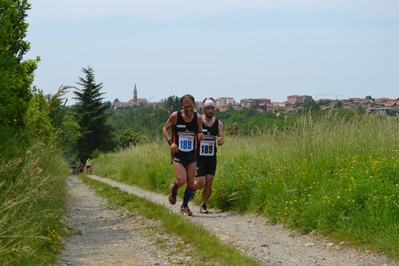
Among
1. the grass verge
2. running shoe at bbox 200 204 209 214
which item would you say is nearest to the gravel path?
the grass verge

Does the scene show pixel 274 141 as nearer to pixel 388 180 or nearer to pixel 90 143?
pixel 388 180

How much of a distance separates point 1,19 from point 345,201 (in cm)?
556

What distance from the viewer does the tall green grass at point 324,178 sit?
7.20 m

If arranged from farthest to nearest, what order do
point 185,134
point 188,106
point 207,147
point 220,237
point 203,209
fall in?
point 203,209 → point 207,147 → point 185,134 → point 188,106 → point 220,237

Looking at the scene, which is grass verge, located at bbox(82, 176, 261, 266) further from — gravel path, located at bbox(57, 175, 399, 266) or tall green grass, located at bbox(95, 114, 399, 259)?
tall green grass, located at bbox(95, 114, 399, 259)

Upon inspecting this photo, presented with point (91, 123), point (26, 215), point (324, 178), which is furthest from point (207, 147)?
point (91, 123)

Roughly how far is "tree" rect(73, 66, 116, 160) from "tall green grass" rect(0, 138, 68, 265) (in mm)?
67940

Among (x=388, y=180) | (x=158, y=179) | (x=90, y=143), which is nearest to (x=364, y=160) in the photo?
(x=388, y=180)

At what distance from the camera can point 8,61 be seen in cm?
802

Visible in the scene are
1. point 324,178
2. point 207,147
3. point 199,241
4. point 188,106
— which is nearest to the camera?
point 199,241

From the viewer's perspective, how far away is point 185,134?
Result: 9938mm

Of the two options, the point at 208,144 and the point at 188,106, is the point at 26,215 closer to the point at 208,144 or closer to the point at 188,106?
the point at 188,106

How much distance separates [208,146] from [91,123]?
225 ft

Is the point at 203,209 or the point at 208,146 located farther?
the point at 203,209
